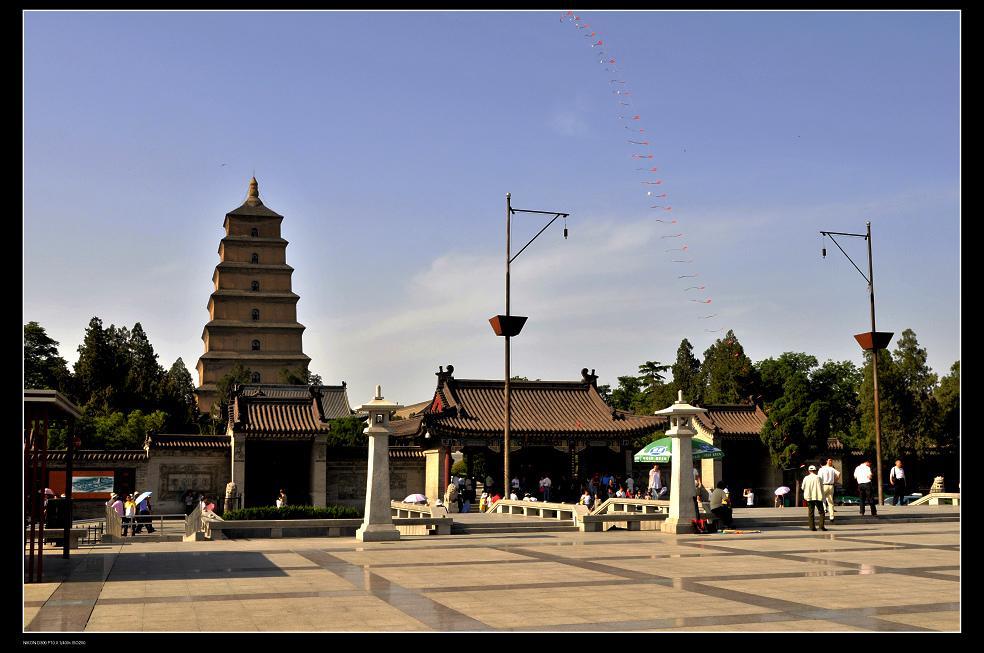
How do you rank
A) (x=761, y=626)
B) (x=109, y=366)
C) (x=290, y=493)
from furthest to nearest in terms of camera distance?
1. (x=109, y=366)
2. (x=290, y=493)
3. (x=761, y=626)

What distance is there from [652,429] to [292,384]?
35.6 meters

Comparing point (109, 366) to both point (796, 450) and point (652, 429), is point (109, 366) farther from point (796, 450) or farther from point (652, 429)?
point (796, 450)

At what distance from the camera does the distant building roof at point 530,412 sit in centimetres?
3928

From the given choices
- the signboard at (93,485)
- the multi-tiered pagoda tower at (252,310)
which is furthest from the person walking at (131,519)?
the multi-tiered pagoda tower at (252,310)

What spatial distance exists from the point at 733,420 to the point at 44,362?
41.6m

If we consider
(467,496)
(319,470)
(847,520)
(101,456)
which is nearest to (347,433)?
(319,470)

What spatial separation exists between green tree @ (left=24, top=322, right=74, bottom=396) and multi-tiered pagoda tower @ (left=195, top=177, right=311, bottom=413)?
13.4 meters

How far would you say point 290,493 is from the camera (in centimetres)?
3959

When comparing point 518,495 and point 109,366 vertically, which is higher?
point 109,366

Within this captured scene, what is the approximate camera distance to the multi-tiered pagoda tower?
73.1 m

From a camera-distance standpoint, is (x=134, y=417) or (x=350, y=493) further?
(x=134, y=417)
